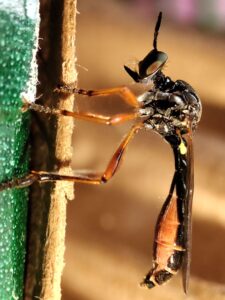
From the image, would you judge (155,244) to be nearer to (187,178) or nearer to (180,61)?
(187,178)

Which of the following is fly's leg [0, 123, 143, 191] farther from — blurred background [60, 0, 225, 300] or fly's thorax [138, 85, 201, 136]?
blurred background [60, 0, 225, 300]

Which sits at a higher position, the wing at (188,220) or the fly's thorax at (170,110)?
the fly's thorax at (170,110)

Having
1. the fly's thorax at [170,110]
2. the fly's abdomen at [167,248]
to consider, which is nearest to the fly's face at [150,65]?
the fly's thorax at [170,110]

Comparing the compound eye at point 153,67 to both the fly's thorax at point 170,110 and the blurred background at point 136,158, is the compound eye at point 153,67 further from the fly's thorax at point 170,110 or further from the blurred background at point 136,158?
the blurred background at point 136,158

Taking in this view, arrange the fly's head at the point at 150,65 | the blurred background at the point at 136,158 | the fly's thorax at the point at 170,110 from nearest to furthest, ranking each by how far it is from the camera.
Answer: the fly's head at the point at 150,65, the fly's thorax at the point at 170,110, the blurred background at the point at 136,158

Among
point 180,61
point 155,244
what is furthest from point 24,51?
point 180,61

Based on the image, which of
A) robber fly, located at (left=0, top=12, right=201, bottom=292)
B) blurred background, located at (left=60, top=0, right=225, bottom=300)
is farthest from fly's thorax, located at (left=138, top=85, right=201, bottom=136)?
blurred background, located at (left=60, top=0, right=225, bottom=300)
